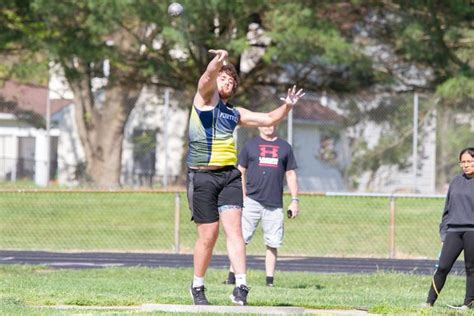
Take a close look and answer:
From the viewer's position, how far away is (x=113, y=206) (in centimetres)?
2706

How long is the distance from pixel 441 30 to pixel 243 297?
18331 mm

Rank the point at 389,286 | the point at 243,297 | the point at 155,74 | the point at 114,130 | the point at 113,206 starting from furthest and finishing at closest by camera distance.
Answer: the point at 114,130 < the point at 155,74 < the point at 113,206 < the point at 389,286 < the point at 243,297

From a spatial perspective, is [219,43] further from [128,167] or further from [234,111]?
[234,111]

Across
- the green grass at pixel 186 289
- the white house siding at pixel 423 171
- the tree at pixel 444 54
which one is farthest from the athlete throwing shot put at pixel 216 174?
the tree at pixel 444 54

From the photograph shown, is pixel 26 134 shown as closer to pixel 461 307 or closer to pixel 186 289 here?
pixel 186 289

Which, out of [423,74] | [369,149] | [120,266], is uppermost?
[423,74]

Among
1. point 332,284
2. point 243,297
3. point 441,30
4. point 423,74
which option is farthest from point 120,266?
point 423,74

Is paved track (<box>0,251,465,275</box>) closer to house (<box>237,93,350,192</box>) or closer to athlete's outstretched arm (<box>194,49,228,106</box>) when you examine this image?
house (<box>237,93,350,192</box>)

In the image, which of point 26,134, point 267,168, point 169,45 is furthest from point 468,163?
point 26,134

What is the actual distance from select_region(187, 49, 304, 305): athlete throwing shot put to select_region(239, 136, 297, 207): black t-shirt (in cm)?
448

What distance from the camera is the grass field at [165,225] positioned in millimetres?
23328

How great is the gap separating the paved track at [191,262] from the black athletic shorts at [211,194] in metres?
8.09

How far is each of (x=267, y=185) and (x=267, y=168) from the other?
220mm

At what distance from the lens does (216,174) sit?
1020cm
